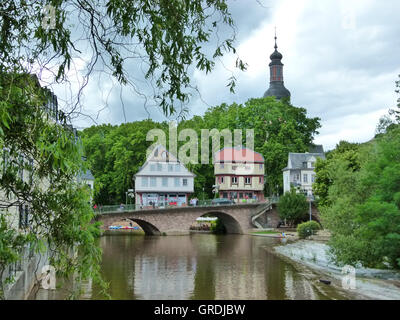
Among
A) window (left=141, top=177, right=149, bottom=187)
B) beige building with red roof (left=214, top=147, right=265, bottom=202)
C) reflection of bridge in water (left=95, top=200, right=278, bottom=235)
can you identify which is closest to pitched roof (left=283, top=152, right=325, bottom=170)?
beige building with red roof (left=214, top=147, right=265, bottom=202)

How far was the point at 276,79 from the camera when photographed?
8725 cm

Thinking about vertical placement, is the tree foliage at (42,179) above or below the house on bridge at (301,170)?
below

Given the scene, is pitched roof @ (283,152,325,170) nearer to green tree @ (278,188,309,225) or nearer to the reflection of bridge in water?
the reflection of bridge in water

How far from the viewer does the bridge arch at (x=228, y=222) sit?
52287mm

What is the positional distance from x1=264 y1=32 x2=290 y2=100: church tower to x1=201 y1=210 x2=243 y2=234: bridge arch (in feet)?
123

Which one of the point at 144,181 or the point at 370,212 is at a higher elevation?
the point at 144,181

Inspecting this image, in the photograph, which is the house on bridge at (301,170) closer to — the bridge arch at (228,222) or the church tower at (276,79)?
the bridge arch at (228,222)

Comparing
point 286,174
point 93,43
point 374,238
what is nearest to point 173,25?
point 93,43

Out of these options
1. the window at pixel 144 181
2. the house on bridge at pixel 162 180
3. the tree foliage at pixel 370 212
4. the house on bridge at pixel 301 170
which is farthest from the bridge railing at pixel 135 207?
the tree foliage at pixel 370 212

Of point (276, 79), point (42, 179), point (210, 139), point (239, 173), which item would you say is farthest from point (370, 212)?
point (276, 79)

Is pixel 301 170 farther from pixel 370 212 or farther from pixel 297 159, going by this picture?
pixel 370 212

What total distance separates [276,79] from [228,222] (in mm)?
41099

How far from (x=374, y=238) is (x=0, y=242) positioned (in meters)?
18.8

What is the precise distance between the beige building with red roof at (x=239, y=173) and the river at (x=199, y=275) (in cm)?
2160
